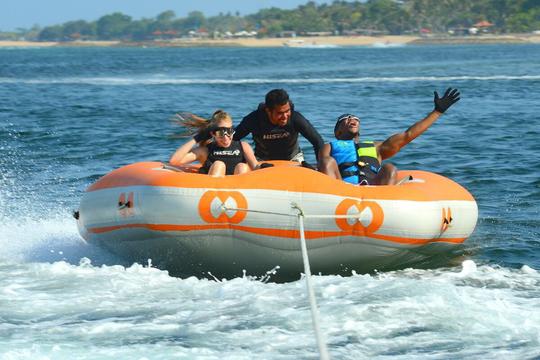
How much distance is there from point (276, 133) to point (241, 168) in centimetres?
78

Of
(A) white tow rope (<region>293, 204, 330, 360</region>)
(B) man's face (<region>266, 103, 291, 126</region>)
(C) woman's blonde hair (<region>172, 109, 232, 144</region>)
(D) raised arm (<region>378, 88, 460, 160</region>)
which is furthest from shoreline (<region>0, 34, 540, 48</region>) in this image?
(A) white tow rope (<region>293, 204, 330, 360</region>)

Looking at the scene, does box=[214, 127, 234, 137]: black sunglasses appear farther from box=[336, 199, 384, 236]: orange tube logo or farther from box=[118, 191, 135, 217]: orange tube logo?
box=[336, 199, 384, 236]: orange tube logo

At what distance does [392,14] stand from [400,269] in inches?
5542

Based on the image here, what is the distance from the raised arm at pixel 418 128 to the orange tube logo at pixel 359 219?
110 cm

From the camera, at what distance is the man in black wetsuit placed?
765 cm

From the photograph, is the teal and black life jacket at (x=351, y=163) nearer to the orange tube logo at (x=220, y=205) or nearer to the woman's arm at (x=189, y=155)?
the woman's arm at (x=189, y=155)

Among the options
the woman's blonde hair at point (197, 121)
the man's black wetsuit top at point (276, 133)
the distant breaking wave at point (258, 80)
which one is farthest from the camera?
the distant breaking wave at point (258, 80)

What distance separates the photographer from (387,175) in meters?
7.32

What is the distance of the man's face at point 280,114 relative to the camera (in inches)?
296

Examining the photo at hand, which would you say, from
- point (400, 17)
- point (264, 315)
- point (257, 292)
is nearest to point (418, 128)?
point (257, 292)

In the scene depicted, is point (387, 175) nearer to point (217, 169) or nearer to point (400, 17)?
point (217, 169)

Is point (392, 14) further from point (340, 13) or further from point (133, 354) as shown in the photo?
point (133, 354)

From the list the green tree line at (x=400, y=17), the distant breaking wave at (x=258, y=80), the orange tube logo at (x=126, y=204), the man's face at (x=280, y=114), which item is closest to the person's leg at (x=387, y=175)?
the man's face at (x=280, y=114)

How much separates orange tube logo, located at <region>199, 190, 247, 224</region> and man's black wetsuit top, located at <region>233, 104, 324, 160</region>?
1.11 meters
